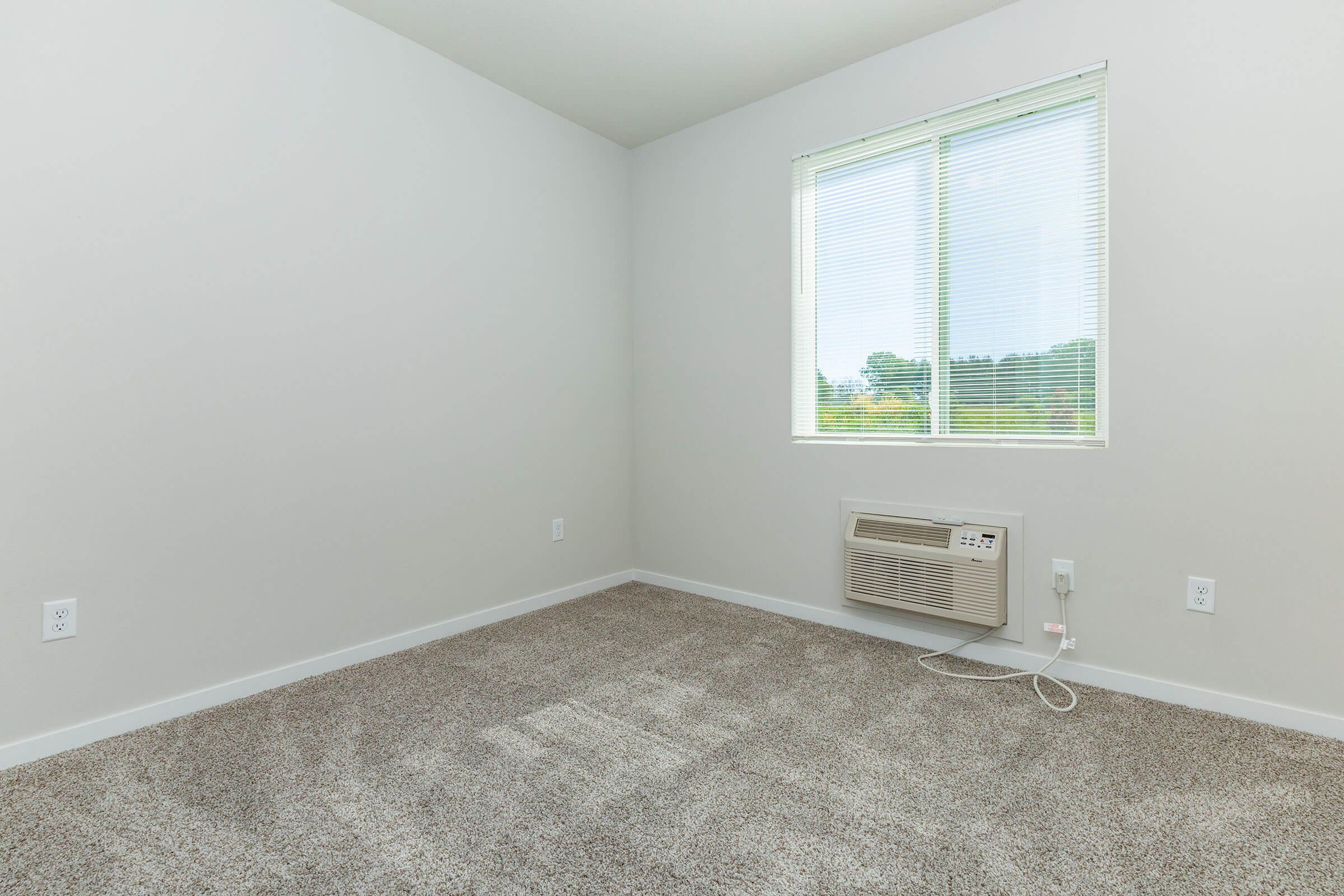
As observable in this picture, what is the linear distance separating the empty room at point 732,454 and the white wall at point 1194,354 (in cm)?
1

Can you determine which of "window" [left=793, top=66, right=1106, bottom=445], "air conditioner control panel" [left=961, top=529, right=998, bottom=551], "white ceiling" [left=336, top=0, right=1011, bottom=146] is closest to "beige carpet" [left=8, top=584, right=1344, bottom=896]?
"air conditioner control panel" [left=961, top=529, right=998, bottom=551]

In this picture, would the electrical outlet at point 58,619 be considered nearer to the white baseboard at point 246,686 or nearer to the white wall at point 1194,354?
the white baseboard at point 246,686

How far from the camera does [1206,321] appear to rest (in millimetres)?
2078

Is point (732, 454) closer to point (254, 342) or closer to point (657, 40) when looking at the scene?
point (657, 40)

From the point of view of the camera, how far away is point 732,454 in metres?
3.37

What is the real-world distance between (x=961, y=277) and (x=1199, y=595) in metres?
1.44

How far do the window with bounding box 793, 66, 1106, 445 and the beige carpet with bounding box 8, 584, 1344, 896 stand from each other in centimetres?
111

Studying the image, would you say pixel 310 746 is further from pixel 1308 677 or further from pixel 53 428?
pixel 1308 677

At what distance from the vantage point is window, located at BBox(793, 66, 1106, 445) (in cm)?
235

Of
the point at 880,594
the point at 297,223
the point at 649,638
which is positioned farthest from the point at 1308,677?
the point at 297,223

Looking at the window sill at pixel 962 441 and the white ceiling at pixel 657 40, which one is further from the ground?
the white ceiling at pixel 657 40

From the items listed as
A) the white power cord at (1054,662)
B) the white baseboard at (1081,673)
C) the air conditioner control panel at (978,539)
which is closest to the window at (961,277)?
the air conditioner control panel at (978,539)

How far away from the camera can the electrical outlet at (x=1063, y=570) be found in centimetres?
235

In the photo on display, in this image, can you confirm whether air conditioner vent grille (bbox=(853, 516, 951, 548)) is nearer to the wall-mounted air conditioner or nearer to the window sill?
the wall-mounted air conditioner
